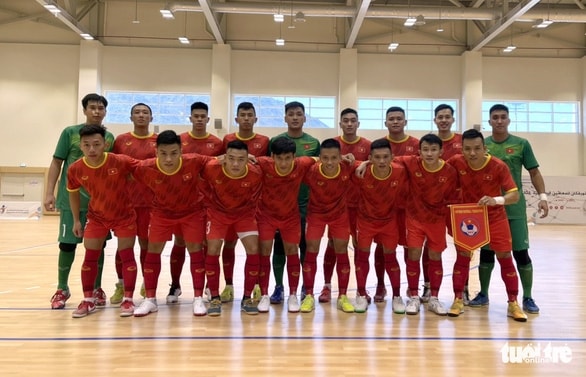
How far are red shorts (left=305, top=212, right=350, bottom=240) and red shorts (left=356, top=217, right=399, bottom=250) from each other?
141mm

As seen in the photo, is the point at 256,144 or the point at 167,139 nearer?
the point at 167,139

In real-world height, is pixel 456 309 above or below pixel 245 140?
below

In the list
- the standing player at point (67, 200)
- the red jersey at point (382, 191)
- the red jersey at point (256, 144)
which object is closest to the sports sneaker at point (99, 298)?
the standing player at point (67, 200)

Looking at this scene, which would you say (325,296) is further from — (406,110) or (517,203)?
(406,110)

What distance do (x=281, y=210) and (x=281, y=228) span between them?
0.17 m

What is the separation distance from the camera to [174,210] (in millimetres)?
3875

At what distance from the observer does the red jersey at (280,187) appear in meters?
3.97

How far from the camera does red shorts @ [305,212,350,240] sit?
160 inches

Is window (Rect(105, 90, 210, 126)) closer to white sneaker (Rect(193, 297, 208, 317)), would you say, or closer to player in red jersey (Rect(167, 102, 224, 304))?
player in red jersey (Rect(167, 102, 224, 304))

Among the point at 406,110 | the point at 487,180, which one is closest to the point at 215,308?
the point at 487,180

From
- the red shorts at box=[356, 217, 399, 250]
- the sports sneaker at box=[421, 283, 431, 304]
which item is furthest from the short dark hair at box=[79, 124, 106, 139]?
the sports sneaker at box=[421, 283, 431, 304]

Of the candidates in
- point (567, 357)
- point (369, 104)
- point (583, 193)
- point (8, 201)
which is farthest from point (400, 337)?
point (8, 201)

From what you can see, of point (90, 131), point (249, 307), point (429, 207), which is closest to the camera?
point (90, 131)

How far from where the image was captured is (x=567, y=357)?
2949 mm
